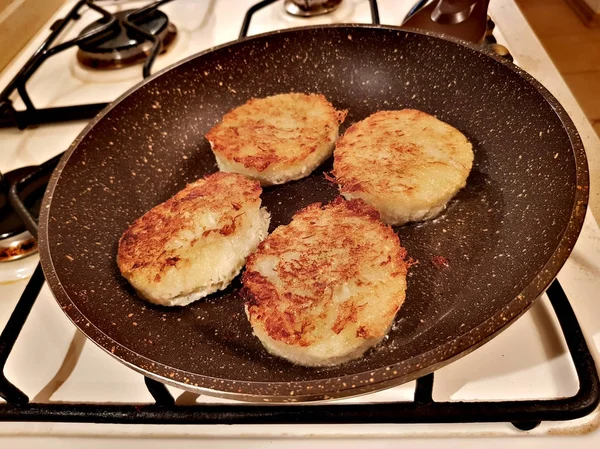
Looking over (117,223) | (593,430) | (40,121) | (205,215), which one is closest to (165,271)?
(205,215)

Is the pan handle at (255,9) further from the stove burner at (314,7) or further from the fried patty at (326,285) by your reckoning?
the fried patty at (326,285)

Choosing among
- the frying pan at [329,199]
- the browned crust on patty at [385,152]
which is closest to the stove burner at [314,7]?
the frying pan at [329,199]

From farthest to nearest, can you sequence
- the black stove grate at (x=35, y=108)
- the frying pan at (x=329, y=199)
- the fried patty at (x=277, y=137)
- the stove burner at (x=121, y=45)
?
the stove burner at (x=121, y=45) < the black stove grate at (x=35, y=108) < the fried patty at (x=277, y=137) < the frying pan at (x=329, y=199)

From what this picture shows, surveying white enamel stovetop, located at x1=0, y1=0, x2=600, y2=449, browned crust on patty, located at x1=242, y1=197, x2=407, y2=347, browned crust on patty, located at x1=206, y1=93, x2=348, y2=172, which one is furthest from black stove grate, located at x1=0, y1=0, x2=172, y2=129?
browned crust on patty, located at x1=242, y1=197, x2=407, y2=347

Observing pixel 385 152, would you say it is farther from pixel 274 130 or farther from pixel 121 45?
pixel 121 45

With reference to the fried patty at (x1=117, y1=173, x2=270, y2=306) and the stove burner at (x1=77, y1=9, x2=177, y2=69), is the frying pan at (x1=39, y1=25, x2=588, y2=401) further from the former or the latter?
the stove burner at (x1=77, y1=9, x2=177, y2=69)

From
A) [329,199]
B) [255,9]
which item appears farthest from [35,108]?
[329,199]
